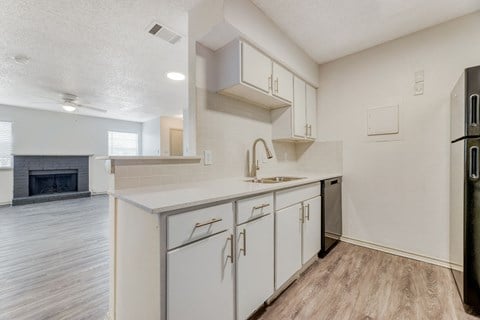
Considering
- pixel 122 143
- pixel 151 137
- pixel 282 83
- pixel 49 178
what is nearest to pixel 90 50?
pixel 282 83

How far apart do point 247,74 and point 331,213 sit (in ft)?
5.61

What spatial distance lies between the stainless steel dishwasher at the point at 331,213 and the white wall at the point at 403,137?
0.16 m

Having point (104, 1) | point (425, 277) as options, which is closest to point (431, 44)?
point (425, 277)

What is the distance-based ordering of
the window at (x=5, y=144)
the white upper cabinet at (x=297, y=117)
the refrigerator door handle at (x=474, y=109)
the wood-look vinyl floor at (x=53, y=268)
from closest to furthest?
1. the refrigerator door handle at (x=474, y=109)
2. the wood-look vinyl floor at (x=53, y=268)
3. the white upper cabinet at (x=297, y=117)
4. the window at (x=5, y=144)

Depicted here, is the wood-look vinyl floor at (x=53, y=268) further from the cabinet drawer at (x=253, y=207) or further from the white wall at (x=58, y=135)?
the white wall at (x=58, y=135)

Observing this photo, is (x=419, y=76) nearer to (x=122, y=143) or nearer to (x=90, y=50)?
(x=90, y=50)

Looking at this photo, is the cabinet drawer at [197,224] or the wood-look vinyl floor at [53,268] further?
the wood-look vinyl floor at [53,268]

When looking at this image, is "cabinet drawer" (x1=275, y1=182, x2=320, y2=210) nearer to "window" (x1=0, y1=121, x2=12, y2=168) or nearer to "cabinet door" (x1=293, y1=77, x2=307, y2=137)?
"cabinet door" (x1=293, y1=77, x2=307, y2=137)

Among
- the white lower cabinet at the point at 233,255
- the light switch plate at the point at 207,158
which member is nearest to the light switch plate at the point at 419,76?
the white lower cabinet at the point at 233,255

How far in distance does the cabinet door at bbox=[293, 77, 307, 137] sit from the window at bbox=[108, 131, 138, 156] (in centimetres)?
617

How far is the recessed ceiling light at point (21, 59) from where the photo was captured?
2482 mm

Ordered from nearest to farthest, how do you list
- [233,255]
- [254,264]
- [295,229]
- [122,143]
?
[233,255]
[254,264]
[295,229]
[122,143]

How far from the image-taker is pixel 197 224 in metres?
Answer: 1.00

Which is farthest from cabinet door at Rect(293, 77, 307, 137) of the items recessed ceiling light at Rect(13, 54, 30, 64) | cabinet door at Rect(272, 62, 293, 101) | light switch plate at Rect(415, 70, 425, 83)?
recessed ceiling light at Rect(13, 54, 30, 64)
